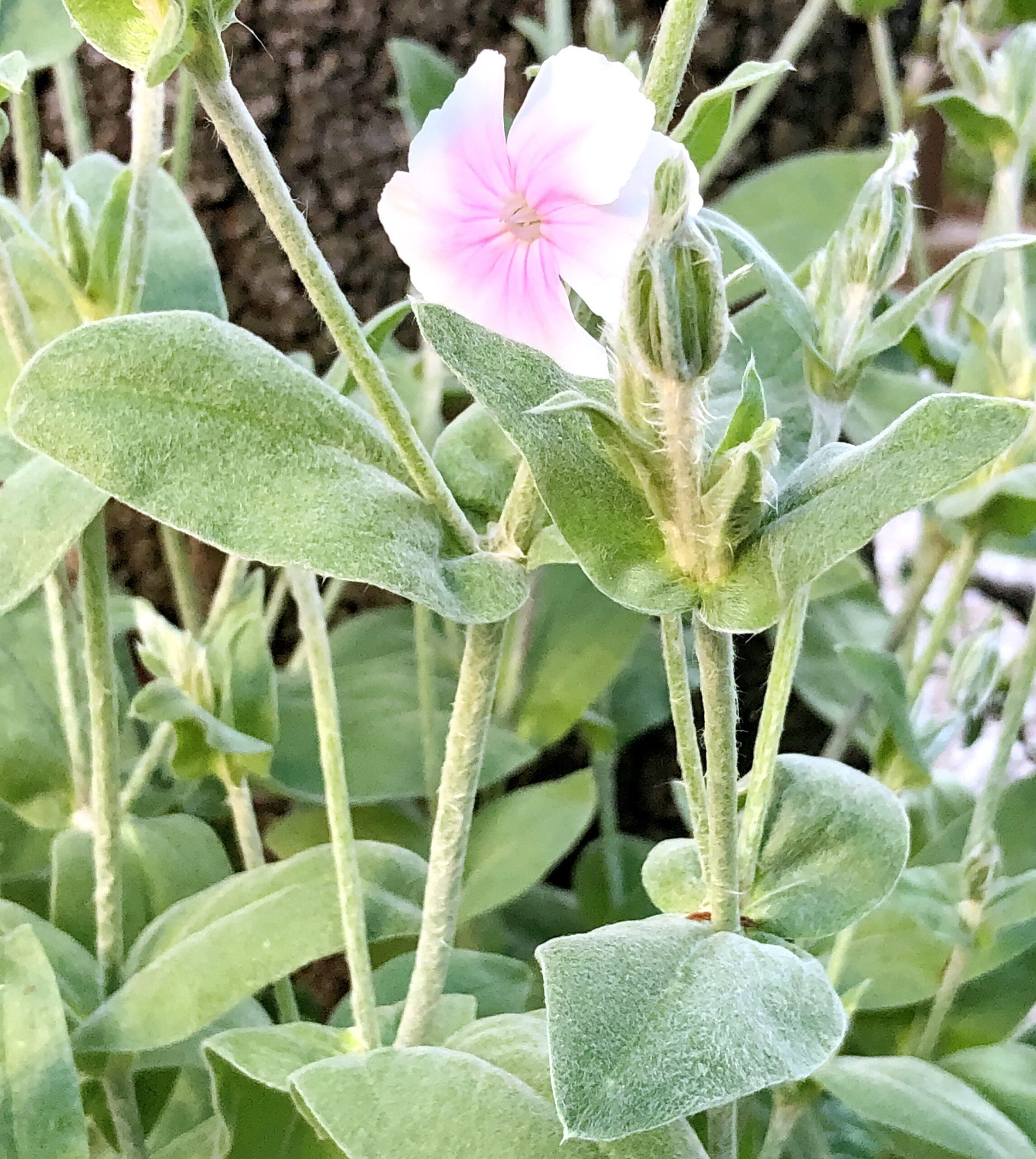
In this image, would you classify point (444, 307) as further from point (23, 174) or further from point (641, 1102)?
point (23, 174)

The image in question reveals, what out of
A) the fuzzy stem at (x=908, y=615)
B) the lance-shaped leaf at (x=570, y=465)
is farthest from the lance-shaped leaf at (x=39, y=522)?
the fuzzy stem at (x=908, y=615)

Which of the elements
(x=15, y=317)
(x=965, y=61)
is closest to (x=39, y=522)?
(x=15, y=317)

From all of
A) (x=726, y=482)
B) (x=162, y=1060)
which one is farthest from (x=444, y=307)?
(x=162, y=1060)

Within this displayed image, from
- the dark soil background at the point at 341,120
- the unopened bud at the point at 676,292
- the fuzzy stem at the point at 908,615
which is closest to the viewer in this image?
the unopened bud at the point at 676,292

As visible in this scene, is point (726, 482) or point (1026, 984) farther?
point (1026, 984)

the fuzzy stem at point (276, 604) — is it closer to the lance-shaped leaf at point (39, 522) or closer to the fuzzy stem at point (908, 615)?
the lance-shaped leaf at point (39, 522)

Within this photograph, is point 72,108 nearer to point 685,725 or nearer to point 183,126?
point 183,126
